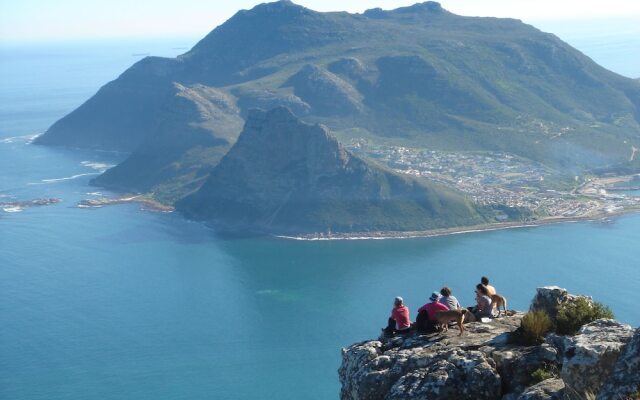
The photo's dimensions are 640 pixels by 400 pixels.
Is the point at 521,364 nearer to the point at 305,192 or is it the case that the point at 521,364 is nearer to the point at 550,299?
the point at 550,299

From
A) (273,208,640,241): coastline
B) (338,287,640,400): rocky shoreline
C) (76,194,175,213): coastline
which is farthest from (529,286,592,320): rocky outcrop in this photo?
(76,194,175,213): coastline

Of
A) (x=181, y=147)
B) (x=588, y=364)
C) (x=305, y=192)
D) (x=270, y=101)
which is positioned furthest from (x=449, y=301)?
(x=270, y=101)

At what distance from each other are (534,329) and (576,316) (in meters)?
1.03

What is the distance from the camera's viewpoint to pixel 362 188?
13500 cm

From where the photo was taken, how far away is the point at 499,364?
41.0ft

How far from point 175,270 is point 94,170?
8127 centimetres

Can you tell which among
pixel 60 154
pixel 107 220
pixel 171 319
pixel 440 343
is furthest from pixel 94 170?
pixel 440 343

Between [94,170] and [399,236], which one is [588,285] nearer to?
[399,236]

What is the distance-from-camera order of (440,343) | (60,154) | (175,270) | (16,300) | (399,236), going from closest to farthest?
(440,343) < (16,300) < (175,270) < (399,236) < (60,154)

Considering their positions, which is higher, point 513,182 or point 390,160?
point 390,160

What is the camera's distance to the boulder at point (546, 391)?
36.6 feet

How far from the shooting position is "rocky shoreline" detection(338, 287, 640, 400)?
10.8 meters

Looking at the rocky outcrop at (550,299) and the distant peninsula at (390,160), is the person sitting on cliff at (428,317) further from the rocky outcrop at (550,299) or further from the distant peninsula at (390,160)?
the distant peninsula at (390,160)

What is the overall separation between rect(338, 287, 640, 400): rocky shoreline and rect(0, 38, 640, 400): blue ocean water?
49577 mm
